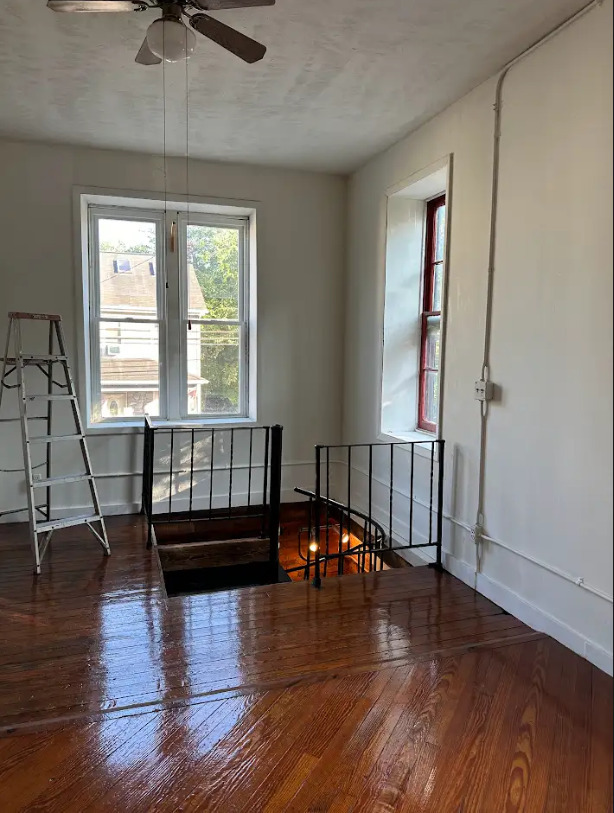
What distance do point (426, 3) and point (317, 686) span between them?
9.30ft

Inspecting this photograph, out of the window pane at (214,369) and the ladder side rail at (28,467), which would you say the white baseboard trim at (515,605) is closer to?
the window pane at (214,369)

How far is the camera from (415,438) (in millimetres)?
3945

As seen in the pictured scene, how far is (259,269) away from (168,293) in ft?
2.48

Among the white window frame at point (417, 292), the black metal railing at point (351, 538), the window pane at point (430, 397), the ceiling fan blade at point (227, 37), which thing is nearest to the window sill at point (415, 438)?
the white window frame at point (417, 292)

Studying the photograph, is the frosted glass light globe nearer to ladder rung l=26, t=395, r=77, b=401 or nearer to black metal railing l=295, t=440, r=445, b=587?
black metal railing l=295, t=440, r=445, b=587

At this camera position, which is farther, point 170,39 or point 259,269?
point 259,269

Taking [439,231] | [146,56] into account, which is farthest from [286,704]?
[439,231]

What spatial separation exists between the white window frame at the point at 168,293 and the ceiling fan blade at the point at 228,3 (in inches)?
90.6

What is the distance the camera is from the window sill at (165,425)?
425cm

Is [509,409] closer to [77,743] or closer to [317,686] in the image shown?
[317,686]

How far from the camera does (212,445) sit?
4.40m

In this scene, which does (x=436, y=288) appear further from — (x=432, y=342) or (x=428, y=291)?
(x=432, y=342)

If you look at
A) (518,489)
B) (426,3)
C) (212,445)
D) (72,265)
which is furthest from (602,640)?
(72,265)

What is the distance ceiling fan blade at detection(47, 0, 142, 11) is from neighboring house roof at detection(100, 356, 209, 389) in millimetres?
2753
